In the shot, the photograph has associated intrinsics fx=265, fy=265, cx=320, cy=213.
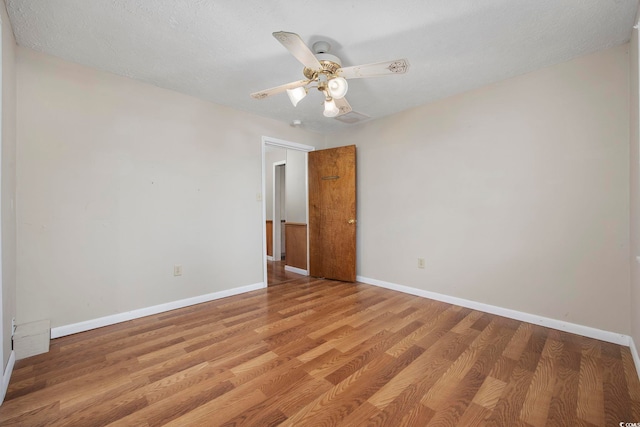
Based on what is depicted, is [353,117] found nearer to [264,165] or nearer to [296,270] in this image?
[264,165]

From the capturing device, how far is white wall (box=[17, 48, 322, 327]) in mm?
2145

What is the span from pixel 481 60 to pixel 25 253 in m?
4.07

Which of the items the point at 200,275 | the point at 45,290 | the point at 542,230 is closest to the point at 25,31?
the point at 45,290

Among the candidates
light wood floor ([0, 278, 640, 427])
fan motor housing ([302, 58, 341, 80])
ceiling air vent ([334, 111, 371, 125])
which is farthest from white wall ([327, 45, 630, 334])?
fan motor housing ([302, 58, 341, 80])

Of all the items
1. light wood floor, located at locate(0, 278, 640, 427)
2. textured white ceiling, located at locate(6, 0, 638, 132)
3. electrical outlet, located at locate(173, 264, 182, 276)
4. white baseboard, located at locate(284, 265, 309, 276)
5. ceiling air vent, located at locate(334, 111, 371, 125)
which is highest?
textured white ceiling, located at locate(6, 0, 638, 132)

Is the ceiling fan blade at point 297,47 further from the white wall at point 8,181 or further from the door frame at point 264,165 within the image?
the door frame at point 264,165

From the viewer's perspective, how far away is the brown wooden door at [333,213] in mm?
3881

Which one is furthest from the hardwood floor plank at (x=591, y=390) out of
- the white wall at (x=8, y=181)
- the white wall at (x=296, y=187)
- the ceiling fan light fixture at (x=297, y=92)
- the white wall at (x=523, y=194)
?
the white wall at (x=296, y=187)

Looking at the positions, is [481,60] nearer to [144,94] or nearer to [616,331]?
[616,331]

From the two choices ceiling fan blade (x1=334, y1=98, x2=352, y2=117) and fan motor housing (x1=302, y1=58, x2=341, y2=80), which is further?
ceiling fan blade (x1=334, y1=98, x2=352, y2=117)

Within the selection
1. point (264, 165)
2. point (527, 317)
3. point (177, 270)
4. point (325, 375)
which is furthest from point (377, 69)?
point (177, 270)

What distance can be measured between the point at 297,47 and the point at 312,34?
1.60 feet

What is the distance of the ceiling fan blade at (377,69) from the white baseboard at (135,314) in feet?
8.97

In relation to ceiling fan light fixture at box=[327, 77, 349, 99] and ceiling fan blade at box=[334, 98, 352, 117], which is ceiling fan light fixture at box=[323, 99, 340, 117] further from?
ceiling fan light fixture at box=[327, 77, 349, 99]
